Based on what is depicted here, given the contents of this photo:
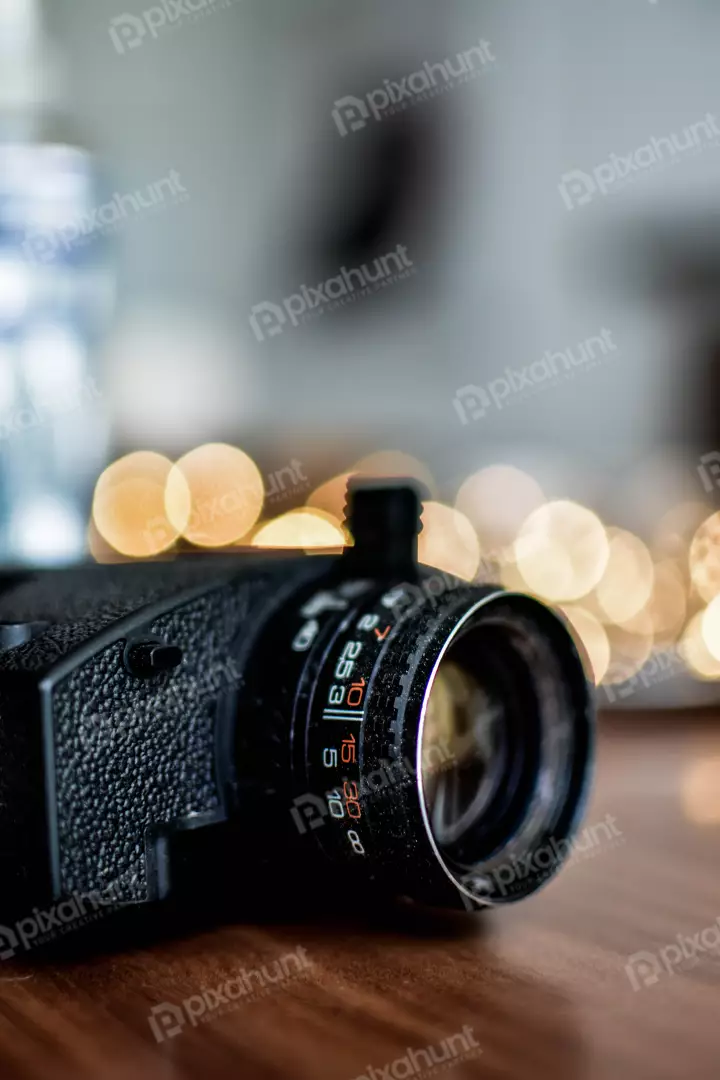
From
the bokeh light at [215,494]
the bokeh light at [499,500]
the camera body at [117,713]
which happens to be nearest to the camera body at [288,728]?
the camera body at [117,713]

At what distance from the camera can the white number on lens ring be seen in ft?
1.33

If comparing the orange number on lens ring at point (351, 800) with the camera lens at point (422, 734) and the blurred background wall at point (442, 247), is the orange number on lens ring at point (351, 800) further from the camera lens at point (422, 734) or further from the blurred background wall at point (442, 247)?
the blurred background wall at point (442, 247)

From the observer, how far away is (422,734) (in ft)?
1.26

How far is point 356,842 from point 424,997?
7 cm

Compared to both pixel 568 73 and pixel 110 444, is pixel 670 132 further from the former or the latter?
pixel 110 444

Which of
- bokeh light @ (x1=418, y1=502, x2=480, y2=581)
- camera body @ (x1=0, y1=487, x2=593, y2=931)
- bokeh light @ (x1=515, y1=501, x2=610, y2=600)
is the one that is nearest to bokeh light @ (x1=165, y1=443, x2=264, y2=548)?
bokeh light @ (x1=418, y1=502, x2=480, y2=581)

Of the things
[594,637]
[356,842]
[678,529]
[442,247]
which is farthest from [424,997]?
[442,247]

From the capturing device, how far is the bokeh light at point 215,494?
112 centimetres

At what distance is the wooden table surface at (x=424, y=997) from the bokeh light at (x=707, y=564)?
1.98 ft

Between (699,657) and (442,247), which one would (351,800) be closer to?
(699,657)

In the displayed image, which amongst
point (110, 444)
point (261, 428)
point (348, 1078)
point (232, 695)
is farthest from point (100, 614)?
point (261, 428)

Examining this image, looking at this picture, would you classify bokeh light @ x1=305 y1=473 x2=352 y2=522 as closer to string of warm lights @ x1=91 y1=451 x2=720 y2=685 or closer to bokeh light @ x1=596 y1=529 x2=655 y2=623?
string of warm lights @ x1=91 y1=451 x2=720 y2=685

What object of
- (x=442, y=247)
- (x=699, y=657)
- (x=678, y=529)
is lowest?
(x=699, y=657)

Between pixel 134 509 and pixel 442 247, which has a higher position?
pixel 442 247
